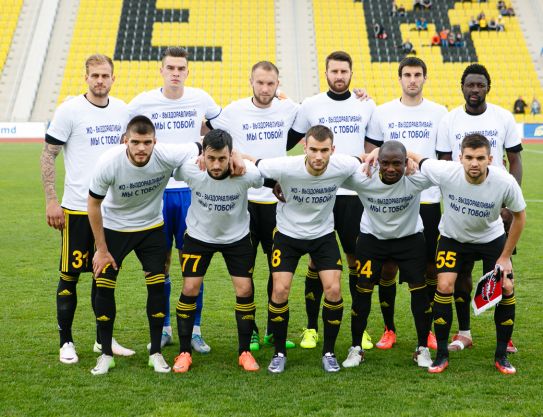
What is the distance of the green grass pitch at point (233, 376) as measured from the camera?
185 inches

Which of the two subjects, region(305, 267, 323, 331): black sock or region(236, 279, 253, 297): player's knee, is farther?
region(305, 267, 323, 331): black sock

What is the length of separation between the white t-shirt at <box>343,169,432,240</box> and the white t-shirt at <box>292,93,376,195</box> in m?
0.51

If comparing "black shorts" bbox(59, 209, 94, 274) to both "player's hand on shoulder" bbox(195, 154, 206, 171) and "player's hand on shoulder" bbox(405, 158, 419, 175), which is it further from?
"player's hand on shoulder" bbox(405, 158, 419, 175)

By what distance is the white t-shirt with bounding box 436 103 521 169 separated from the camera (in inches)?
231

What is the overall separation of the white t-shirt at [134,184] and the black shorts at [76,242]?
7.8 inches

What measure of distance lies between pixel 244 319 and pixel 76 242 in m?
1.34

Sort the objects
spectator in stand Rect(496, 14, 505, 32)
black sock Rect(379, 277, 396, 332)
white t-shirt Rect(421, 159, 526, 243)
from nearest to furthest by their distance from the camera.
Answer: white t-shirt Rect(421, 159, 526, 243), black sock Rect(379, 277, 396, 332), spectator in stand Rect(496, 14, 505, 32)

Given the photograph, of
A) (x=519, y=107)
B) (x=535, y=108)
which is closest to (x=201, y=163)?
(x=535, y=108)

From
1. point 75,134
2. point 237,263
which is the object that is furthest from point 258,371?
point 75,134

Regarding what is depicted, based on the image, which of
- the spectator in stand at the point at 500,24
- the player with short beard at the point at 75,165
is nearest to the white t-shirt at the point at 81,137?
the player with short beard at the point at 75,165

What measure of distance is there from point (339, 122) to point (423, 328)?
5.57 ft

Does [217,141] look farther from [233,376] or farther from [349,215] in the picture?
[233,376]

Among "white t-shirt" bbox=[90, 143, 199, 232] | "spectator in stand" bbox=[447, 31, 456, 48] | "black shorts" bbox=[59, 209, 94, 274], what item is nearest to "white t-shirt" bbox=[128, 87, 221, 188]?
"white t-shirt" bbox=[90, 143, 199, 232]

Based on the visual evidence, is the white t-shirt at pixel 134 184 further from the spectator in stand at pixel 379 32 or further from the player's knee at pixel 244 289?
Result: the spectator in stand at pixel 379 32
